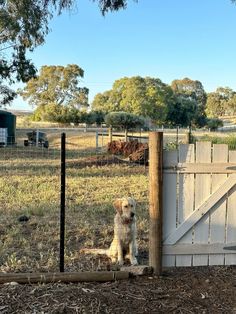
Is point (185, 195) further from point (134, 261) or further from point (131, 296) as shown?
point (131, 296)

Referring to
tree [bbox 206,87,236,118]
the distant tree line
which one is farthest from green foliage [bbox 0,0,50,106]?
tree [bbox 206,87,236,118]

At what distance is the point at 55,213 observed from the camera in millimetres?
8070

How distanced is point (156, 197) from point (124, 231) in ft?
2.01

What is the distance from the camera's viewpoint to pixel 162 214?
4.71 meters

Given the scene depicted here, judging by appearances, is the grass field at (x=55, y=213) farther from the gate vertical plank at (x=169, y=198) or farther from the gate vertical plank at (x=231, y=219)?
the gate vertical plank at (x=231, y=219)

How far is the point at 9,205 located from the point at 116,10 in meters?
4.98

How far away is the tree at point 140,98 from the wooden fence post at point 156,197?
77347 millimetres

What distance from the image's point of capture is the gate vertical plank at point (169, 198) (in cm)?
476

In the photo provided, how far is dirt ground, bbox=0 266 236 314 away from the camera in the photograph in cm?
386

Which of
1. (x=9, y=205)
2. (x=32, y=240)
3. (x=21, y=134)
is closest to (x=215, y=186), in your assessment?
(x=32, y=240)

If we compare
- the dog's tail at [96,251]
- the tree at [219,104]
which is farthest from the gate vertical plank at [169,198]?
the tree at [219,104]

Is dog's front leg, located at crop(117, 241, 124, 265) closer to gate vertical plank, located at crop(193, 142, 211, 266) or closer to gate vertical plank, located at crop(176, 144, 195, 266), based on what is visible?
gate vertical plank, located at crop(176, 144, 195, 266)

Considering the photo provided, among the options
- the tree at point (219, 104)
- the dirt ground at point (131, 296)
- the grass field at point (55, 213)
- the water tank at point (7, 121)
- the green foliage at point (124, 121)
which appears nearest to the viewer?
the dirt ground at point (131, 296)

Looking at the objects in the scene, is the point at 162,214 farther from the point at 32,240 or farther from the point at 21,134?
the point at 21,134
